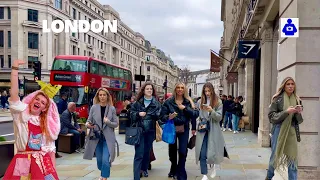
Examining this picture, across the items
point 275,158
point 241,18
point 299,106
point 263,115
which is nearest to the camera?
point 299,106

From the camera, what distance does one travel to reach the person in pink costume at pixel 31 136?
376 centimetres

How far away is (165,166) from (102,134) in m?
2.31

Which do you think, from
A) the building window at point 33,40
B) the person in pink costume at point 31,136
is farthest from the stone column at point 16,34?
the person in pink costume at point 31,136

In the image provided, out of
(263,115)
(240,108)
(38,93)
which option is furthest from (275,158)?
(240,108)

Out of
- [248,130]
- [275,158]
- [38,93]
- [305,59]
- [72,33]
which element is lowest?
[248,130]

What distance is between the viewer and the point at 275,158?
5.07 metres

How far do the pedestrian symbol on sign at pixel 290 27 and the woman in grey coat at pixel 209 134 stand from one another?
5.42 feet

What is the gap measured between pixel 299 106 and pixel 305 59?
1.27m

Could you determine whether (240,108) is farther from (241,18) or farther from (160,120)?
(160,120)

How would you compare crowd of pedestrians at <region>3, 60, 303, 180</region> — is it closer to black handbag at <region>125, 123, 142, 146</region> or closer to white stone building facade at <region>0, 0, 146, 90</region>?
black handbag at <region>125, 123, 142, 146</region>

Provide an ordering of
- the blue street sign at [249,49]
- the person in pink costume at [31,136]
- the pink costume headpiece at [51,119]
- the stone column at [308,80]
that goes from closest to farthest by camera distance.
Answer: the person in pink costume at [31,136] < the pink costume headpiece at [51,119] < the stone column at [308,80] < the blue street sign at [249,49]

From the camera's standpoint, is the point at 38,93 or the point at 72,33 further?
the point at 72,33

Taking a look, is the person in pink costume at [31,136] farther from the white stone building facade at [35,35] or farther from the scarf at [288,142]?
the white stone building facade at [35,35]

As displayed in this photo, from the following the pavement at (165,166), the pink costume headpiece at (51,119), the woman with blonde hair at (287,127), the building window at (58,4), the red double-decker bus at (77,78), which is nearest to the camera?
the pink costume headpiece at (51,119)
